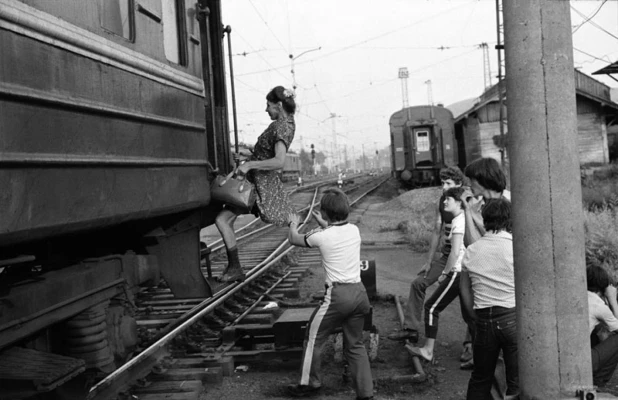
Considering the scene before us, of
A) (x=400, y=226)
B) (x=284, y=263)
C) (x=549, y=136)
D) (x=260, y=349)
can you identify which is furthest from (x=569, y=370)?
(x=400, y=226)

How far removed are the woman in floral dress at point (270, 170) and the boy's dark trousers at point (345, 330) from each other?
3.62ft

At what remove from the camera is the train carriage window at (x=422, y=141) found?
97.0 ft

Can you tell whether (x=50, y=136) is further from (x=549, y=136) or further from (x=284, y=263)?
(x=284, y=263)

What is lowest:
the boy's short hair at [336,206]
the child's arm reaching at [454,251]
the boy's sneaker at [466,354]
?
the boy's sneaker at [466,354]

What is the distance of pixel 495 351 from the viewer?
3967 millimetres

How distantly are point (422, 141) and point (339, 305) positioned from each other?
25.8m

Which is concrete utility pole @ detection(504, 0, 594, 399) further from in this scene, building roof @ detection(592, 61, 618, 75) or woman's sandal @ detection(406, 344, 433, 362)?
building roof @ detection(592, 61, 618, 75)

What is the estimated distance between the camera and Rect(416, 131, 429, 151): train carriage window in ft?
97.0

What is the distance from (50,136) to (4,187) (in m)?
0.42

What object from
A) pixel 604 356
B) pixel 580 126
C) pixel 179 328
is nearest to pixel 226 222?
pixel 179 328

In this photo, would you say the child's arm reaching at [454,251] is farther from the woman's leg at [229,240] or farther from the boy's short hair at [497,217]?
the woman's leg at [229,240]

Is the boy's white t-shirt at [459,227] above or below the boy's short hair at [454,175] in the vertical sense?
below

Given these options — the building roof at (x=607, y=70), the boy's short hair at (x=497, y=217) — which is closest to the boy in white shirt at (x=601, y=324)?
the boy's short hair at (x=497, y=217)

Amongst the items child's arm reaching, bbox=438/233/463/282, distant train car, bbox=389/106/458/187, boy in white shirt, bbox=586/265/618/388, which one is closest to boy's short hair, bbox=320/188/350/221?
child's arm reaching, bbox=438/233/463/282
